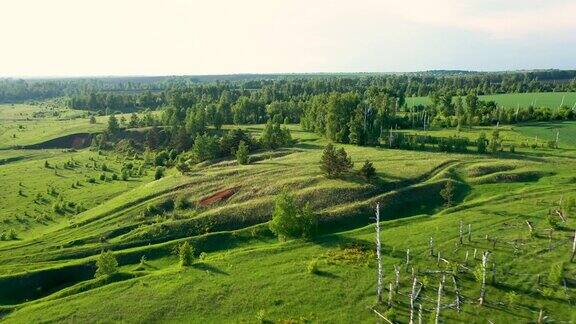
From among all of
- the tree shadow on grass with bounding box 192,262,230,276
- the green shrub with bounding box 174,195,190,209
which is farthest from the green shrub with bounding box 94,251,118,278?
the green shrub with bounding box 174,195,190,209

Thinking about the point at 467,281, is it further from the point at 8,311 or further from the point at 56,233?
the point at 56,233

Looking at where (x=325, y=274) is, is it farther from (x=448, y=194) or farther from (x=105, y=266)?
(x=448, y=194)

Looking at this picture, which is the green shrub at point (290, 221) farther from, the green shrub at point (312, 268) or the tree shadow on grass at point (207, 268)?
the tree shadow on grass at point (207, 268)

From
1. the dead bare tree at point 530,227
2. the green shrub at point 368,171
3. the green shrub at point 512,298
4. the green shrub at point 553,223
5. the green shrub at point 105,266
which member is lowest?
the green shrub at point 105,266

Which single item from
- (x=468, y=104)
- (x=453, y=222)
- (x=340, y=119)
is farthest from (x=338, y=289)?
(x=468, y=104)

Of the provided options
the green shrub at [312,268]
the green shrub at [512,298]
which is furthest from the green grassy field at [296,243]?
the green shrub at [312,268]

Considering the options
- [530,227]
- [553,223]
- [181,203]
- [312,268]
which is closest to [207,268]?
[312,268]

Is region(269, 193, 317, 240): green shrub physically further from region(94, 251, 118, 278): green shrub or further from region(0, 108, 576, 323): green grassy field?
region(94, 251, 118, 278): green shrub
